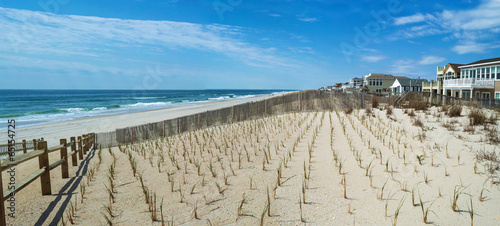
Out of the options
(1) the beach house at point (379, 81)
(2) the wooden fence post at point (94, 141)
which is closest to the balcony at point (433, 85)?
(1) the beach house at point (379, 81)

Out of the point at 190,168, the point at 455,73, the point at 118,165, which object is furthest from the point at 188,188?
the point at 455,73

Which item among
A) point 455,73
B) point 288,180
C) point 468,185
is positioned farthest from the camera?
point 455,73

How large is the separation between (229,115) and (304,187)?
8407mm

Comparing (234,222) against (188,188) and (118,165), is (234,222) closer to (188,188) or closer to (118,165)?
(188,188)

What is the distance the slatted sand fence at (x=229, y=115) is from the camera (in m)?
11.7

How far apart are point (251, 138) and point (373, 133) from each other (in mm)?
4000

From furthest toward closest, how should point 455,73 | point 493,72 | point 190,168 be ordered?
1. point 455,73
2. point 493,72
3. point 190,168

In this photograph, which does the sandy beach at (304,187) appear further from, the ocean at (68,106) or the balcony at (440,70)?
the balcony at (440,70)

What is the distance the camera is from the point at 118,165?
26.5 ft

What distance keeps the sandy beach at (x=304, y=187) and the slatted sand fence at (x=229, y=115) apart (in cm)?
343

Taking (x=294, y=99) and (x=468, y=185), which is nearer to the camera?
(x=468, y=185)

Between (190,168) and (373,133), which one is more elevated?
(373,133)

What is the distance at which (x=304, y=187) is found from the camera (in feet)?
17.3

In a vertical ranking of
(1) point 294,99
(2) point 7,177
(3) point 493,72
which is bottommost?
(2) point 7,177
